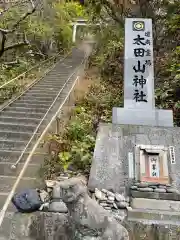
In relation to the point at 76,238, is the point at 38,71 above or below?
above

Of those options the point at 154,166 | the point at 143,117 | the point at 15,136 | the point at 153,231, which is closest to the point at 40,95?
the point at 15,136

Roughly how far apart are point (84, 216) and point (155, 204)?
1.96 meters

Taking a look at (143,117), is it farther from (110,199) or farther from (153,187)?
(110,199)

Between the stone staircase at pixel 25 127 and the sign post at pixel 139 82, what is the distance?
2104 millimetres

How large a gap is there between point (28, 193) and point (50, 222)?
0.56 meters

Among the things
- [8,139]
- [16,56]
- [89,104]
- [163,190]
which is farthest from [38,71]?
[163,190]

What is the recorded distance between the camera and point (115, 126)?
7.13 metres

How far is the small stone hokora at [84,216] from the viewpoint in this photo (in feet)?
13.3

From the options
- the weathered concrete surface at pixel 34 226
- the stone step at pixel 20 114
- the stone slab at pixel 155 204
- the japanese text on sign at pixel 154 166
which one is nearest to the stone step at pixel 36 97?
the stone step at pixel 20 114

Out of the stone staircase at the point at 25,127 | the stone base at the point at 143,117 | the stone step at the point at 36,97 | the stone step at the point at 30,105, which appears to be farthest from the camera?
the stone step at the point at 36,97

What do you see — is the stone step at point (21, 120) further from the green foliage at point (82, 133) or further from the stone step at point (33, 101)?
the stone step at point (33, 101)

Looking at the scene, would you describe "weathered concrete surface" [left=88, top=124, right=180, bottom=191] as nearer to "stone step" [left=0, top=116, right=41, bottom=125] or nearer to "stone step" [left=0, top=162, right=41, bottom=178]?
"stone step" [left=0, top=162, right=41, bottom=178]

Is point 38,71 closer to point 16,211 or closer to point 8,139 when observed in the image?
point 8,139

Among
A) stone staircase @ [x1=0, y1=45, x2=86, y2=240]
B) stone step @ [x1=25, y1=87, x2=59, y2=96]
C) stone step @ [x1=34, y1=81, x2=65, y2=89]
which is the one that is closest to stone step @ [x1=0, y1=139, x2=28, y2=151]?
stone staircase @ [x1=0, y1=45, x2=86, y2=240]
